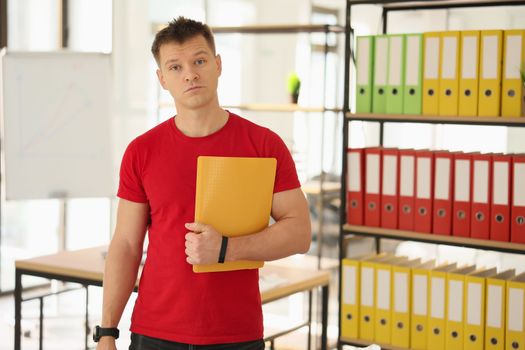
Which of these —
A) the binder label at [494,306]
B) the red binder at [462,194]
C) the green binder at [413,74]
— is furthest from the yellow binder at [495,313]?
the green binder at [413,74]

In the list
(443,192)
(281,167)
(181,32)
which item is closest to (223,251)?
(281,167)

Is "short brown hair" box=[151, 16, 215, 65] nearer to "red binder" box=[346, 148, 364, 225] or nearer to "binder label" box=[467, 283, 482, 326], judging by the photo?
"red binder" box=[346, 148, 364, 225]

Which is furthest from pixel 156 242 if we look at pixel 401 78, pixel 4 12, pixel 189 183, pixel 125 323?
pixel 4 12

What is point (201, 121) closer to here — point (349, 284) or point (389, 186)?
point (389, 186)

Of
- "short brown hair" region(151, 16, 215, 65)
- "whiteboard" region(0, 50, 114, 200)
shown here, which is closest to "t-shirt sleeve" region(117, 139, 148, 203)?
"short brown hair" region(151, 16, 215, 65)

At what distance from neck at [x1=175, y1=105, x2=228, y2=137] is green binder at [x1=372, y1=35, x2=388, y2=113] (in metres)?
1.36

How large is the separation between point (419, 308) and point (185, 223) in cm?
151

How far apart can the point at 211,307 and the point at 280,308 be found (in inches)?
160

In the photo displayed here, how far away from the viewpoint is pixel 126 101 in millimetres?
6805

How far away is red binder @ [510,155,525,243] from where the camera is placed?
297 centimetres

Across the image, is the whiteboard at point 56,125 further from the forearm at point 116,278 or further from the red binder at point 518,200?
the forearm at point 116,278

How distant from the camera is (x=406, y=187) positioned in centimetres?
321

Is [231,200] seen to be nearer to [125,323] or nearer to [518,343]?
[518,343]

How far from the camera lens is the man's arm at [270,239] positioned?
1859 millimetres
